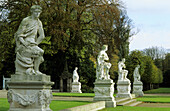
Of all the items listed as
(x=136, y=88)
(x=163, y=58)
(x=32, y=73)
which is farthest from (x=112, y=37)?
(x=163, y=58)

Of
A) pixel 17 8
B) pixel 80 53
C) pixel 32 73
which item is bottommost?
pixel 32 73

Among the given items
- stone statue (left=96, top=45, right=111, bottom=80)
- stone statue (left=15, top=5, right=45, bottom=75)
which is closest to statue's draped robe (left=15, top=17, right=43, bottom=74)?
stone statue (left=15, top=5, right=45, bottom=75)

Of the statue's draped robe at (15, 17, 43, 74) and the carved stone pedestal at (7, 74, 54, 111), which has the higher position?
the statue's draped robe at (15, 17, 43, 74)

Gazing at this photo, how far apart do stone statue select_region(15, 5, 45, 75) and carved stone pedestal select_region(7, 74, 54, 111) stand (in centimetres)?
24

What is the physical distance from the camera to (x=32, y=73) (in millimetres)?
7820

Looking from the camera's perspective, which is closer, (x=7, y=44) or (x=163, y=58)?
(x=7, y=44)

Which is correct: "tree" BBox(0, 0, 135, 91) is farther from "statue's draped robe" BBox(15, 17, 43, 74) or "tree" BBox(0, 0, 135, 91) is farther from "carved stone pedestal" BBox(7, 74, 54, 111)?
"carved stone pedestal" BBox(7, 74, 54, 111)

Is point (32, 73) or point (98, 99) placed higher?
point (32, 73)

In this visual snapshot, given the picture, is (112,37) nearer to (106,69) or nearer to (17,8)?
(17,8)

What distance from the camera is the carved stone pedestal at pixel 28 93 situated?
7586 mm

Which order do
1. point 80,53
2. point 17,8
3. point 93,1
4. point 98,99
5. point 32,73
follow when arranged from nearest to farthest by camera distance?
point 32,73, point 98,99, point 17,8, point 93,1, point 80,53

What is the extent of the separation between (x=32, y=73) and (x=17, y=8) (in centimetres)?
2168

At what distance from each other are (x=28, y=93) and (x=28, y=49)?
1153 millimetres

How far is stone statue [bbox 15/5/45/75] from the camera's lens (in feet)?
25.8
